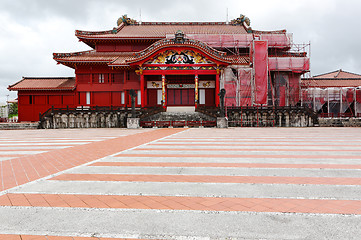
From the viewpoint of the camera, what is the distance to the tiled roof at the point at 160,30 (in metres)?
30.9

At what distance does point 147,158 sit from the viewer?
6.50 m

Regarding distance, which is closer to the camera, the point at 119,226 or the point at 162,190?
→ the point at 119,226

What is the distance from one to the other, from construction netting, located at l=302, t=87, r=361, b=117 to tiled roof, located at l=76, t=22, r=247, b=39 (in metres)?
12.6

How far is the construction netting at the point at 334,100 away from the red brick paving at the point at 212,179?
87.1ft

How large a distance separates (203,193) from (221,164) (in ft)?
7.09

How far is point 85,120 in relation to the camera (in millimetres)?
23984

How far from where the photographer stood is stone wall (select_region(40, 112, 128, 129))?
936 inches

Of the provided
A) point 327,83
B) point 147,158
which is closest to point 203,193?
point 147,158

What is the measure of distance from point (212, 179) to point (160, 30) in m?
33.3

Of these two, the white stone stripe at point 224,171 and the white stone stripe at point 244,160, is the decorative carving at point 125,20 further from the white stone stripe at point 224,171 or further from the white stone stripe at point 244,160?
the white stone stripe at point 224,171

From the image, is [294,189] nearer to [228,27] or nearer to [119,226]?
[119,226]

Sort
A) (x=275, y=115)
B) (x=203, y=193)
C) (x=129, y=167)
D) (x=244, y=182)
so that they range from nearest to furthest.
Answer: (x=203, y=193), (x=244, y=182), (x=129, y=167), (x=275, y=115)

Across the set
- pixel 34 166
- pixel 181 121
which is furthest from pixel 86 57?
pixel 34 166

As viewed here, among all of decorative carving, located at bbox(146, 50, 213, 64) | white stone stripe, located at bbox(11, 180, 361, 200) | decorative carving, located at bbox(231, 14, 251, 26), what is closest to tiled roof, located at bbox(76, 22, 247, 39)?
decorative carving, located at bbox(231, 14, 251, 26)
